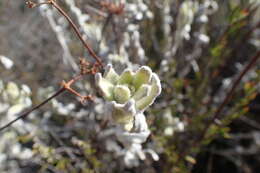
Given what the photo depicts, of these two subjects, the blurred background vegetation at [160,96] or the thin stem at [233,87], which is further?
the blurred background vegetation at [160,96]

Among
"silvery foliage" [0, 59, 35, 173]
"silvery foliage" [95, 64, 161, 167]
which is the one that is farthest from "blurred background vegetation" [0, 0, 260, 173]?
"silvery foliage" [95, 64, 161, 167]

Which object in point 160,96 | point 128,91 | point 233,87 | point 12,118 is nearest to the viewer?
point 128,91

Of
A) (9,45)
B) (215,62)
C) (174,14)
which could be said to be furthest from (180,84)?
(9,45)

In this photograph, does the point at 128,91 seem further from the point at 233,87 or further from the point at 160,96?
the point at 160,96

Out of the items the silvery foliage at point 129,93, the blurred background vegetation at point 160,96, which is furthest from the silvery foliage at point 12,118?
the silvery foliage at point 129,93

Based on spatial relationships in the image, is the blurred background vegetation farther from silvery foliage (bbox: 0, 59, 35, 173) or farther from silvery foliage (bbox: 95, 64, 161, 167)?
silvery foliage (bbox: 95, 64, 161, 167)

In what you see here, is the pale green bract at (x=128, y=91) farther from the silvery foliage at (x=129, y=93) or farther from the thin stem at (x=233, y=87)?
the thin stem at (x=233, y=87)

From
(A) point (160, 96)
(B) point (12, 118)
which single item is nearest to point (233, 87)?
(A) point (160, 96)
